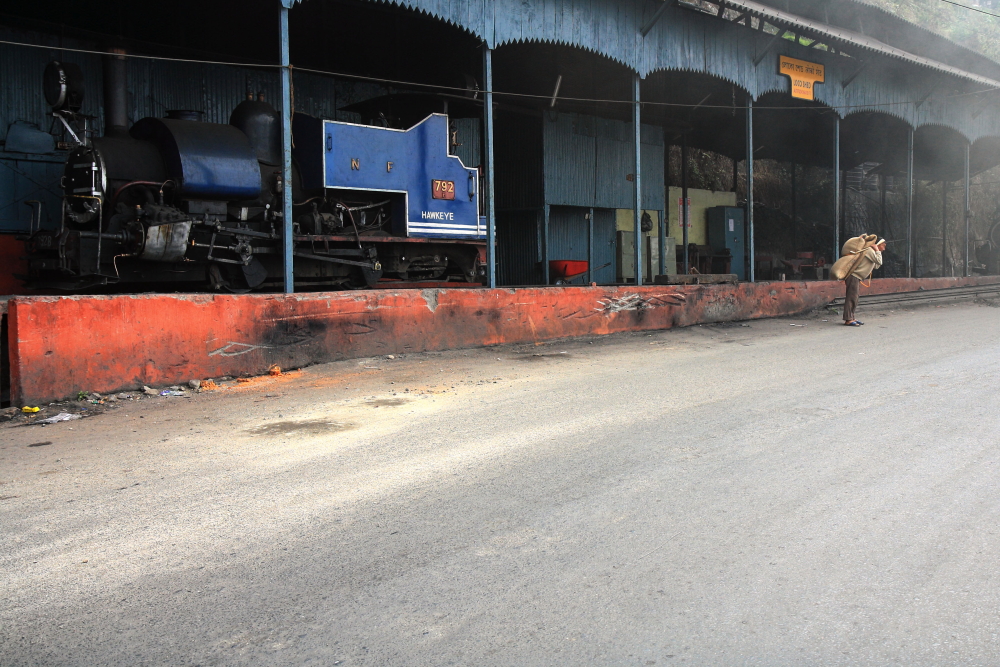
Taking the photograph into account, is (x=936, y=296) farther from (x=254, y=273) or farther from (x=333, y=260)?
(x=254, y=273)

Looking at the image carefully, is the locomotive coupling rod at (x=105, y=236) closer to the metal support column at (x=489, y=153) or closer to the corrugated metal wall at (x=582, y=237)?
the metal support column at (x=489, y=153)

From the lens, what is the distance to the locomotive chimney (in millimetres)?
11047

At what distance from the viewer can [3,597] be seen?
3041 mm

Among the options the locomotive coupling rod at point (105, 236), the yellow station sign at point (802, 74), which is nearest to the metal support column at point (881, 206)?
the yellow station sign at point (802, 74)

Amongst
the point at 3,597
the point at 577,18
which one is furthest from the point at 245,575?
the point at 577,18

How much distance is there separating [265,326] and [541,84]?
1020 cm

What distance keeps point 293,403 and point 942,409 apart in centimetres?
550

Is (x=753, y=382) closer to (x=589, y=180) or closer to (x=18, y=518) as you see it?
(x=18, y=518)

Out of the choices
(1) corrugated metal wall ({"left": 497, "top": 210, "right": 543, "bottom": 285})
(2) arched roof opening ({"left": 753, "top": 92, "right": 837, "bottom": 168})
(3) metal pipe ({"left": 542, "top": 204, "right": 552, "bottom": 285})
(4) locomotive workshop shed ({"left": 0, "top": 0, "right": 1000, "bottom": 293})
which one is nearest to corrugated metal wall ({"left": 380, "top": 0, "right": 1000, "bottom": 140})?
(4) locomotive workshop shed ({"left": 0, "top": 0, "right": 1000, "bottom": 293})

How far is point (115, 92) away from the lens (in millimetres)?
11164

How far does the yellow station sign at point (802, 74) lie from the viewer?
55.3 feet

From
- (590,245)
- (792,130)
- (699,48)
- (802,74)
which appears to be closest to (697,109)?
(802,74)

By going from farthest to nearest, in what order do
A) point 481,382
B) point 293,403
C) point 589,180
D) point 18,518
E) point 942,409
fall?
point 589,180 < point 481,382 < point 293,403 < point 942,409 < point 18,518

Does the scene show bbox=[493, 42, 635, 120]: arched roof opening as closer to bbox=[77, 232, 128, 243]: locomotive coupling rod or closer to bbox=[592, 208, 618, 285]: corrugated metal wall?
bbox=[592, 208, 618, 285]: corrugated metal wall
